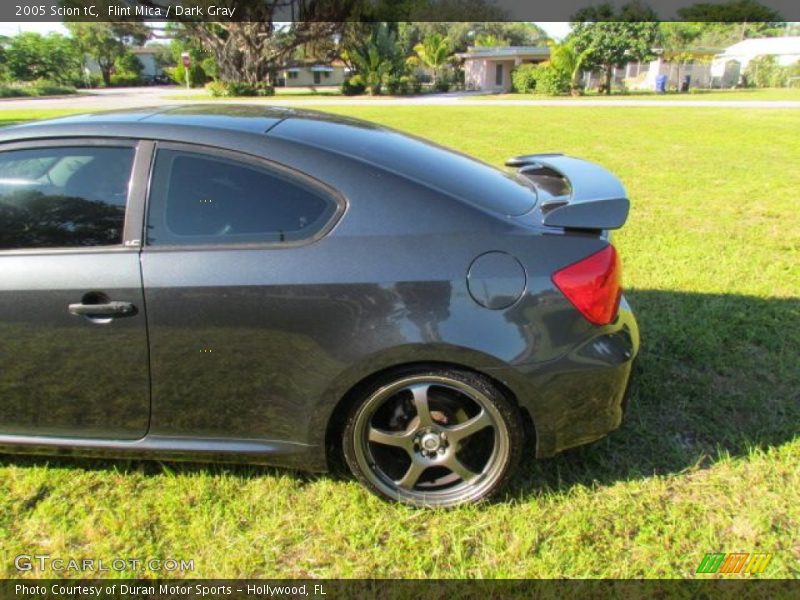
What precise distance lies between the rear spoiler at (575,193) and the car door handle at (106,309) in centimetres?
156

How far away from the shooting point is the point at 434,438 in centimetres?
239

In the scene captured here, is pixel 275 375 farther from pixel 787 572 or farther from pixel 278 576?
pixel 787 572

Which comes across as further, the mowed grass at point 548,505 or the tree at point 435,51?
the tree at point 435,51

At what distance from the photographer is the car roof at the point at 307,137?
2330 millimetres

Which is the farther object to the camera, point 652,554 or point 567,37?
point 567,37

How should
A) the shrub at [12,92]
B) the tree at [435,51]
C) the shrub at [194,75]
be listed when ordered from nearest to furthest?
the shrub at [12,92] → the tree at [435,51] → the shrub at [194,75]

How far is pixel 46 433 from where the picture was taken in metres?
2.46

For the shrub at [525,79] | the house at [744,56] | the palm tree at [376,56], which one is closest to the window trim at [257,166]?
the shrub at [525,79]

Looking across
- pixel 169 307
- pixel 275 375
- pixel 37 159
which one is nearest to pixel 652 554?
pixel 275 375

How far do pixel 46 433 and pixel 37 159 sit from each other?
108 cm

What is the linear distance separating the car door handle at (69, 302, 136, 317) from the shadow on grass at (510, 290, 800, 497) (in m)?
1.68

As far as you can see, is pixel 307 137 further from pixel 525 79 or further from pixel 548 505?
pixel 525 79

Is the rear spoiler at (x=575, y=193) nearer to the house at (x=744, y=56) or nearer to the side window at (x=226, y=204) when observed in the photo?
the side window at (x=226, y=204)

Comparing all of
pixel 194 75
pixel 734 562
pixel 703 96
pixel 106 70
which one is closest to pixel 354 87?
pixel 194 75
